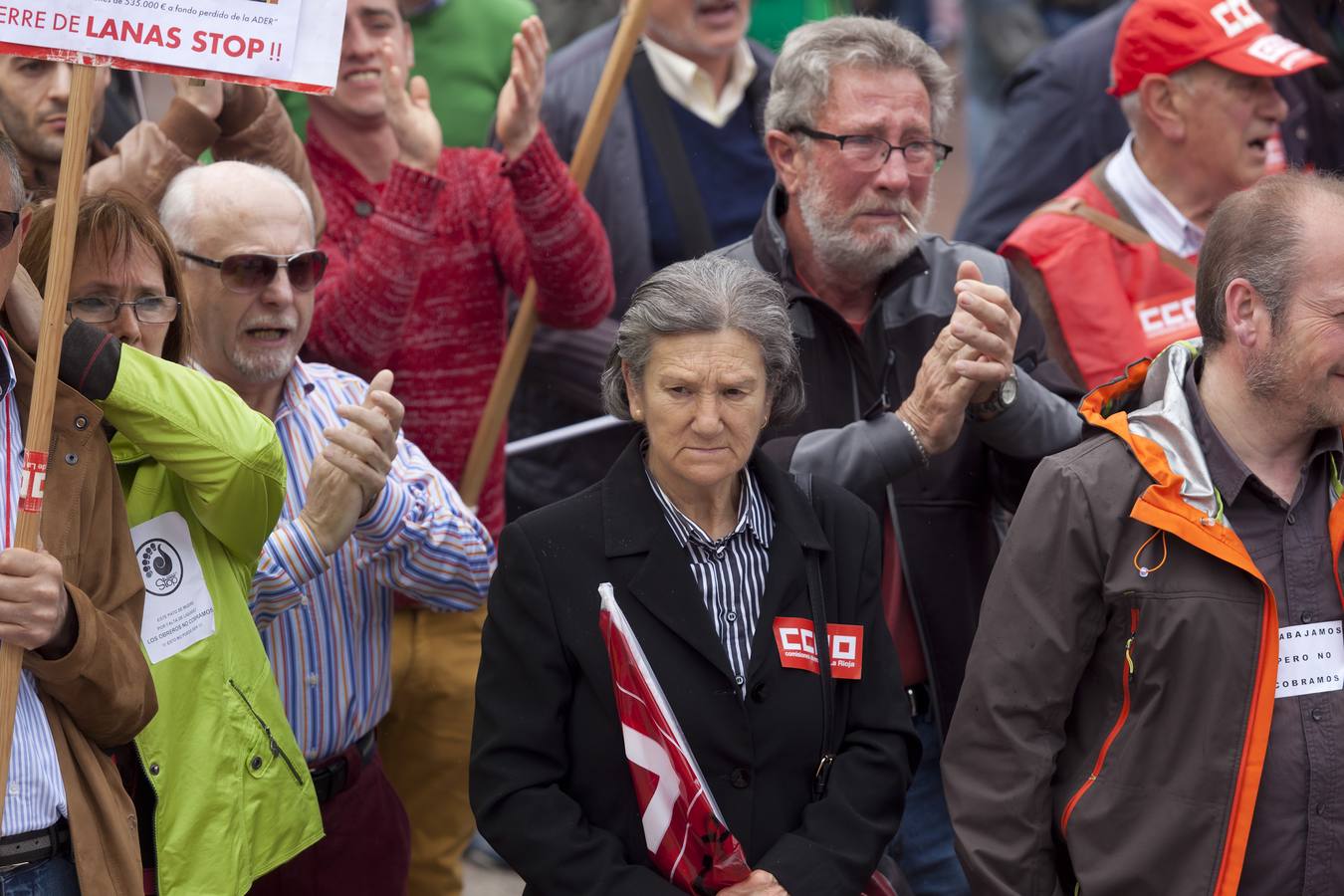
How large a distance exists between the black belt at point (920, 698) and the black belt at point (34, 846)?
1.86 meters

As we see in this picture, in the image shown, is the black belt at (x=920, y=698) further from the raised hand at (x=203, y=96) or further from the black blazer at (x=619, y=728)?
the raised hand at (x=203, y=96)

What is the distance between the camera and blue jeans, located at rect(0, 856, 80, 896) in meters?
2.82

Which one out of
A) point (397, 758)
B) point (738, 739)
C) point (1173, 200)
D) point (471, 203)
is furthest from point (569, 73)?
point (738, 739)

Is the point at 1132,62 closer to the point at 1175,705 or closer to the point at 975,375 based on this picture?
the point at 975,375

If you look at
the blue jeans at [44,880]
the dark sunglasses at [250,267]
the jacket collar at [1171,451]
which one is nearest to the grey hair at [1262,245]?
the jacket collar at [1171,451]

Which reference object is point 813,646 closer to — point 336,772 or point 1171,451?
point 1171,451

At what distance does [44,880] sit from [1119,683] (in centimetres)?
180

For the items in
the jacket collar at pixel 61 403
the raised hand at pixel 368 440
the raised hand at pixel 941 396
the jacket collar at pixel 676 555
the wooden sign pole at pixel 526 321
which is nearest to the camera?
the jacket collar at pixel 61 403

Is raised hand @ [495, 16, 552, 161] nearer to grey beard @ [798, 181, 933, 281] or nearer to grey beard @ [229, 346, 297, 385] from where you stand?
grey beard @ [798, 181, 933, 281]

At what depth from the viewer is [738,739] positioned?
3242mm

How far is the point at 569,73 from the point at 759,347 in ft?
7.50

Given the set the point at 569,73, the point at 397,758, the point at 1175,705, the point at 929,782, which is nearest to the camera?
the point at 1175,705

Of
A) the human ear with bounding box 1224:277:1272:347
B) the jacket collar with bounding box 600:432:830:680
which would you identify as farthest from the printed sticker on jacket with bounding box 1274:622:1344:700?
the jacket collar with bounding box 600:432:830:680

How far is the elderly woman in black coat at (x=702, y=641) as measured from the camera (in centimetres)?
321
